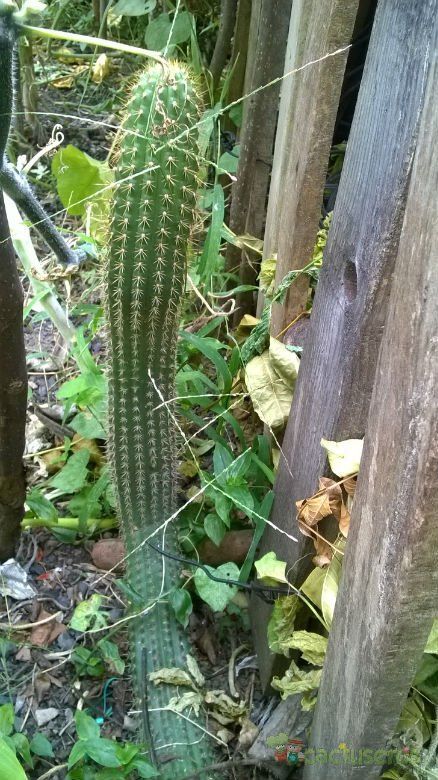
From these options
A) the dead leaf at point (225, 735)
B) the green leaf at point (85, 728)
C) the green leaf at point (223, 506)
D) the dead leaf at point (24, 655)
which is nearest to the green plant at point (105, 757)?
the green leaf at point (85, 728)

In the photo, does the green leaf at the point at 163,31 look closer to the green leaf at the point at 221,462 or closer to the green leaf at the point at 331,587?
the green leaf at the point at 221,462

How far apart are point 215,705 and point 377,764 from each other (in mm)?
533

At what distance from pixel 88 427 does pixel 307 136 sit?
35.7 inches

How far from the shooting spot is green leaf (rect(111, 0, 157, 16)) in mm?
2537

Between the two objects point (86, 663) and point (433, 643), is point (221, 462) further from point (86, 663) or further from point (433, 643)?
point (433, 643)

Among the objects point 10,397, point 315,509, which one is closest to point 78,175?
point 10,397

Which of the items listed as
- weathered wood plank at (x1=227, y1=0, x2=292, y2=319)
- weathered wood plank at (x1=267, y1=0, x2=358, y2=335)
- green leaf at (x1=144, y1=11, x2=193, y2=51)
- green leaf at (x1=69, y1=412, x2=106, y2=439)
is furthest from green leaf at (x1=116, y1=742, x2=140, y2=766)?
green leaf at (x1=144, y1=11, x2=193, y2=51)

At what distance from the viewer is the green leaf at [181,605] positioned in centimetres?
154

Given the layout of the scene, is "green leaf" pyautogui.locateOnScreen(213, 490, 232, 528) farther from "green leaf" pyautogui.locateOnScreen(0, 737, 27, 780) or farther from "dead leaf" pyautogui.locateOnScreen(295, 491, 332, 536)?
"green leaf" pyautogui.locateOnScreen(0, 737, 27, 780)

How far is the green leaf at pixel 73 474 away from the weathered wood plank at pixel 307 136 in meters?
0.59

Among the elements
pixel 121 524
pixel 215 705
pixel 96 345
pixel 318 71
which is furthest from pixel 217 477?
pixel 96 345

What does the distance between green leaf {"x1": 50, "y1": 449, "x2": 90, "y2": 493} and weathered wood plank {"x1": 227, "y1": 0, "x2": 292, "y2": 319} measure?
2.06ft

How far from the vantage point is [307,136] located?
1305 mm

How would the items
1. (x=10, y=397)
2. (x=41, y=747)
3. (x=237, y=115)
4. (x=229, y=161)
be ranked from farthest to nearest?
(x=237, y=115) < (x=229, y=161) < (x=10, y=397) < (x=41, y=747)
